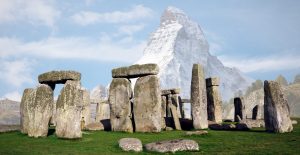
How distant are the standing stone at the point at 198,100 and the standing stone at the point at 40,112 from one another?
26.0 feet

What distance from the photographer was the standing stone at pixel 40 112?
54.3 feet

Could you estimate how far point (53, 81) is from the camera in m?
16.6

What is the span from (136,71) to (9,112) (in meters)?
81.3

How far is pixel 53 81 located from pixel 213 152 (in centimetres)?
840

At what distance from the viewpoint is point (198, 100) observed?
2052cm

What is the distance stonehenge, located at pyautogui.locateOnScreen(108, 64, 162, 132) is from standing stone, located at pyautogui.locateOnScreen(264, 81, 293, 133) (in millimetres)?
5277

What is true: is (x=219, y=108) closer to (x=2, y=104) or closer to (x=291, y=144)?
(x=291, y=144)

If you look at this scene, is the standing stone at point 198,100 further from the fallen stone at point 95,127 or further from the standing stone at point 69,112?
the standing stone at point 69,112

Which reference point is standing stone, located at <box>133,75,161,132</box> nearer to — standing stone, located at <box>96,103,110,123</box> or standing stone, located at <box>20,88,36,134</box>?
standing stone, located at <box>20,88,36,134</box>

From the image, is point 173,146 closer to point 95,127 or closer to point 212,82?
point 95,127

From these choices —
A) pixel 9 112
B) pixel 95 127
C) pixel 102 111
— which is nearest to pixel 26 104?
pixel 95 127

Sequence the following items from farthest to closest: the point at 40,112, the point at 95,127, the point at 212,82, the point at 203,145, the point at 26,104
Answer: the point at 212,82 < the point at 95,127 < the point at 26,104 < the point at 40,112 < the point at 203,145

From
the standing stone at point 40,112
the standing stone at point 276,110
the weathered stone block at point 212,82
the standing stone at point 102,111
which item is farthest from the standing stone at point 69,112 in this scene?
the standing stone at point 102,111

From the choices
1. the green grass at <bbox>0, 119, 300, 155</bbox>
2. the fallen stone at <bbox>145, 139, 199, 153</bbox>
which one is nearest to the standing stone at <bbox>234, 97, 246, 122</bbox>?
the green grass at <bbox>0, 119, 300, 155</bbox>
